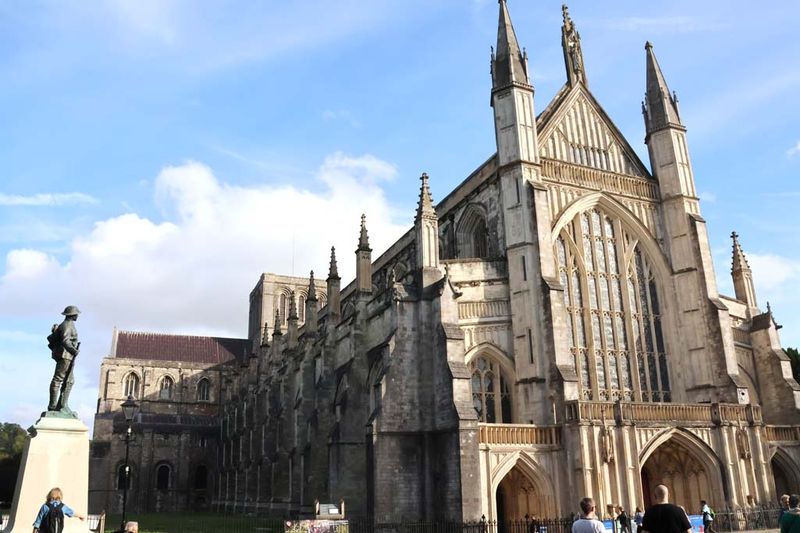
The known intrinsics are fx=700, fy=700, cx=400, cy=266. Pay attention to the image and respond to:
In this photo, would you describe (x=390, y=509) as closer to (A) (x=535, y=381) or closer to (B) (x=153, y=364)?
(A) (x=535, y=381)

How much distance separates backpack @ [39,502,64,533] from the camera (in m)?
9.62

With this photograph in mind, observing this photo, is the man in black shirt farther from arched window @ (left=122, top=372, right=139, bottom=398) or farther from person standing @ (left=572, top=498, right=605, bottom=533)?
arched window @ (left=122, top=372, right=139, bottom=398)

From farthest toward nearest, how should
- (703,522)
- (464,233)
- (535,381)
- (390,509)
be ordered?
(464,233)
(535,381)
(390,509)
(703,522)

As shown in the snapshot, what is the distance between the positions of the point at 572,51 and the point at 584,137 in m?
5.61

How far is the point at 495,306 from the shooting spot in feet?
95.3

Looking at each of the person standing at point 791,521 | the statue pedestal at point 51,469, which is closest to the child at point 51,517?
the statue pedestal at point 51,469

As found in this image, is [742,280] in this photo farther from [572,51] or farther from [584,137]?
[572,51]

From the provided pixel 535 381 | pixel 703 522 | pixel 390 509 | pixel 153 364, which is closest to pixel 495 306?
pixel 535 381

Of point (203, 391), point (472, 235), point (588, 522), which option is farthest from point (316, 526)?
point (203, 391)

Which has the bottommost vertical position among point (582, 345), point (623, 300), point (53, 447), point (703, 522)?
point (703, 522)

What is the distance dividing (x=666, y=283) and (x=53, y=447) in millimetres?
27452

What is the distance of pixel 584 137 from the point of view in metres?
33.8

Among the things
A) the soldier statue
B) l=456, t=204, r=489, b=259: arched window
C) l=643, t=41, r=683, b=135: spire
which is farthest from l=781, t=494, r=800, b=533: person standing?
l=643, t=41, r=683, b=135: spire

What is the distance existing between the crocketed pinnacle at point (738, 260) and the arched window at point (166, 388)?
53.3 m
